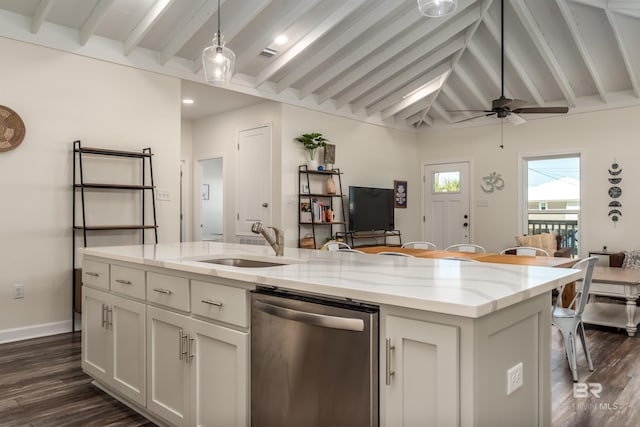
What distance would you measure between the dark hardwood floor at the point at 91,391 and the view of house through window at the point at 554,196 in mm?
3657

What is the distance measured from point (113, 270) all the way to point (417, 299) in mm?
1960

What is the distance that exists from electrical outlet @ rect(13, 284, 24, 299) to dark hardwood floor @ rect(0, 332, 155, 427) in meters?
0.52

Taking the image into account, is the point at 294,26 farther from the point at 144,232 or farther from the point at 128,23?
the point at 144,232

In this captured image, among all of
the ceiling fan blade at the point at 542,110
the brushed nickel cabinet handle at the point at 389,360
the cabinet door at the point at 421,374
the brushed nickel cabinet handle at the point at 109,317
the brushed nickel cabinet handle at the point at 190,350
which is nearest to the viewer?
the cabinet door at the point at 421,374

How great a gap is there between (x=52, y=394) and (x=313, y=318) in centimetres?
212

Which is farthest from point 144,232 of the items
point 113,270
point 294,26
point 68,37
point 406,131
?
point 406,131

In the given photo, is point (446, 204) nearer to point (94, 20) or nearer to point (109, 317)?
point (94, 20)

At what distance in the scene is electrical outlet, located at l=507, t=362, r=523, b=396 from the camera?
1.39 m

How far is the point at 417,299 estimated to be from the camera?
1284mm

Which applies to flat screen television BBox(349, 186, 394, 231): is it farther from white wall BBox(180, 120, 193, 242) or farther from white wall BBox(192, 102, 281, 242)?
white wall BBox(180, 120, 193, 242)

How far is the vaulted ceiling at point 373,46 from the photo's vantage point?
4.27 meters

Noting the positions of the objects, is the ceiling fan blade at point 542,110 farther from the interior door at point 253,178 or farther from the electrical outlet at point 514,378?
the electrical outlet at point 514,378

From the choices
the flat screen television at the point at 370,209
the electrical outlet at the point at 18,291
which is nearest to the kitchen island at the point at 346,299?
the electrical outlet at the point at 18,291

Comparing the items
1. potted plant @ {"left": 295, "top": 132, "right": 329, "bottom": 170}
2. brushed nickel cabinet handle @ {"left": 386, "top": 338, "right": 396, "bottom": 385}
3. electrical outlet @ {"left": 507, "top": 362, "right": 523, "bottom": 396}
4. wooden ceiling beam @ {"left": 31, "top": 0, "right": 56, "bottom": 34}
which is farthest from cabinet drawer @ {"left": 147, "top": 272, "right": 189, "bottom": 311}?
potted plant @ {"left": 295, "top": 132, "right": 329, "bottom": 170}
